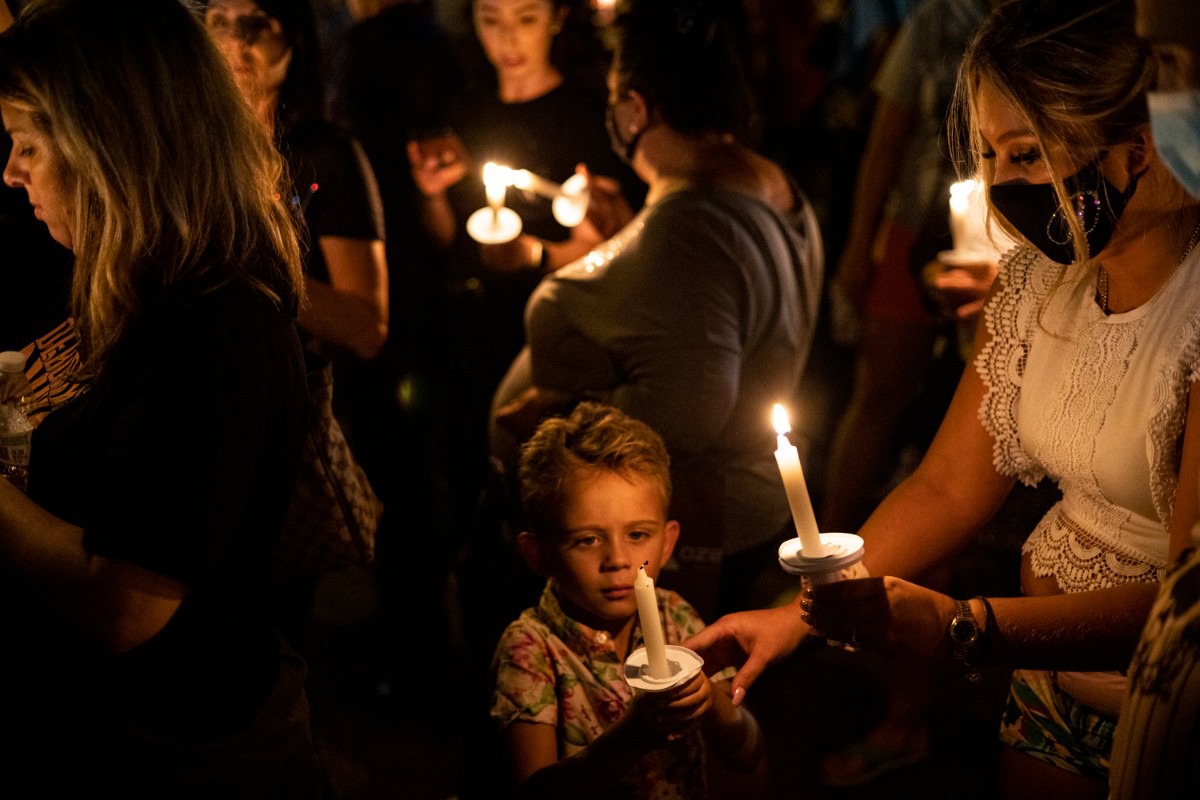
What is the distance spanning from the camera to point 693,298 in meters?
2.72

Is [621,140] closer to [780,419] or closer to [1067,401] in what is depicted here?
[1067,401]

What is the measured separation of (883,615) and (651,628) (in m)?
0.39

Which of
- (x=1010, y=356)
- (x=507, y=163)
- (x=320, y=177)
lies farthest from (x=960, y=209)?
(x=507, y=163)

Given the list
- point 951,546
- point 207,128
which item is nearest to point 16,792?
point 207,128

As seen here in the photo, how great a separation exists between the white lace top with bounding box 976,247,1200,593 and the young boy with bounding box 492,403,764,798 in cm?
67

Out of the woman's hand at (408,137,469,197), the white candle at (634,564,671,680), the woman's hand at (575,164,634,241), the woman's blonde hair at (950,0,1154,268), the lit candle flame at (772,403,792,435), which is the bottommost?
the white candle at (634,564,671,680)

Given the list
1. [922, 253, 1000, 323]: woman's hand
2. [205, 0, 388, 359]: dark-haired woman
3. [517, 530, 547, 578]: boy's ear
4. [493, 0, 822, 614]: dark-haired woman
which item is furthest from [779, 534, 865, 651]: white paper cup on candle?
[205, 0, 388, 359]: dark-haired woman

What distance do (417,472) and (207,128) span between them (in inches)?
92.0

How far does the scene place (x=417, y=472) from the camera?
155 inches

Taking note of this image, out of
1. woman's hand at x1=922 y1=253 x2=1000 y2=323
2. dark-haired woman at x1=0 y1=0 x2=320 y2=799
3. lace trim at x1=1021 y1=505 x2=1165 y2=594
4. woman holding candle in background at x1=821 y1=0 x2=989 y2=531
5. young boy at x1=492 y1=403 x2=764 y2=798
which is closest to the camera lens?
dark-haired woman at x1=0 y1=0 x2=320 y2=799

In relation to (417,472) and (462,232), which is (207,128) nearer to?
(417,472)

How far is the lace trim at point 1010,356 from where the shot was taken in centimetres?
202

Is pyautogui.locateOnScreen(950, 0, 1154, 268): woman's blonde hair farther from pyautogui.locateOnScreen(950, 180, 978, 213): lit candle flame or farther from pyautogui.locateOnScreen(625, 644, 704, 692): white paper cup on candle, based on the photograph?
pyautogui.locateOnScreen(625, 644, 704, 692): white paper cup on candle

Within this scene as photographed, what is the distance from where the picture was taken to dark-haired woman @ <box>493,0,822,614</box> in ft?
8.91
